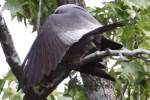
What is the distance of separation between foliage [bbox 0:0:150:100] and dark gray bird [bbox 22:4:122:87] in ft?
0.94

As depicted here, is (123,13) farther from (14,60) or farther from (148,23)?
(14,60)

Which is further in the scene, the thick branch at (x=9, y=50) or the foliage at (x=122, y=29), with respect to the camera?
the foliage at (x=122, y=29)

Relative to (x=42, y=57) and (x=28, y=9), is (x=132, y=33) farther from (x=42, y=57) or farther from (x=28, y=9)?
(x=42, y=57)

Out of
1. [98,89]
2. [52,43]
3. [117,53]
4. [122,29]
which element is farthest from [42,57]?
[122,29]

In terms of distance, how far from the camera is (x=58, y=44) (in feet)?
5.47

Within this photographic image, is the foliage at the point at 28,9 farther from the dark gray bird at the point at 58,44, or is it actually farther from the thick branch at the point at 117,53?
the thick branch at the point at 117,53

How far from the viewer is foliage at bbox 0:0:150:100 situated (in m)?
2.14

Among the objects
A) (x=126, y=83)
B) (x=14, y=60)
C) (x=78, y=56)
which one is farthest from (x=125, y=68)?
(x=14, y=60)

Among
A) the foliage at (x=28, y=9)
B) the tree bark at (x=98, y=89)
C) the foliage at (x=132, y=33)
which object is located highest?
the foliage at (x=28, y=9)

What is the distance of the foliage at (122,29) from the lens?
→ 7.04 ft

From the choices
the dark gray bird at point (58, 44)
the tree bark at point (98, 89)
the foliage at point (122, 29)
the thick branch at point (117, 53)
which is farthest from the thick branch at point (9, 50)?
the tree bark at point (98, 89)

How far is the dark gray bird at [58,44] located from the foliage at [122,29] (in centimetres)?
29

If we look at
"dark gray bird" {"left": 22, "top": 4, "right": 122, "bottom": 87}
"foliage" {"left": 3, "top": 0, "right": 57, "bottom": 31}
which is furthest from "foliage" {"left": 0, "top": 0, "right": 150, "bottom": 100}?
"dark gray bird" {"left": 22, "top": 4, "right": 122, "bottom": 87}

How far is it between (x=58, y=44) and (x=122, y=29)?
2.31ft
